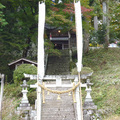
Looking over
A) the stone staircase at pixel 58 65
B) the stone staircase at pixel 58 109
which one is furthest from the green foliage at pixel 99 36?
the stone staircase at pixel 58 109

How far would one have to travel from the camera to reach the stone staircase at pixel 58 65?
725 inches

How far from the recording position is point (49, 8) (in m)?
17.6

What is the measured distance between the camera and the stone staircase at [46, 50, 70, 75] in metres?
18.4

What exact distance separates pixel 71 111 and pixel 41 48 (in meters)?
3.49

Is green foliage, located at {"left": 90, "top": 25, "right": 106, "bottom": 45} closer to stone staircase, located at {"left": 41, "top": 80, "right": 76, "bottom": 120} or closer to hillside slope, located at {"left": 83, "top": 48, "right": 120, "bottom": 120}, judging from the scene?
hillside slope, located at {"left": 83, "top": 48, "right": 120, "bottom": 120}

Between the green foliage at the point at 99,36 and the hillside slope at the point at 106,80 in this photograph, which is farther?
the green foliage at the point at 99,36

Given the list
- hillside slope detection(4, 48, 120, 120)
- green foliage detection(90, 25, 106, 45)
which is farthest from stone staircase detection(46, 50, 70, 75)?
green foliage detection(90, 25, 106, 45)

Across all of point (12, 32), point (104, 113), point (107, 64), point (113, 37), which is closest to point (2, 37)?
point (12, 32)

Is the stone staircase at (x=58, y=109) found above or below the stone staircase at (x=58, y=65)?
below

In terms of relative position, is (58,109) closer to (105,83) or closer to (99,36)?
(105,83)

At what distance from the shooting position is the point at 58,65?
788 inches

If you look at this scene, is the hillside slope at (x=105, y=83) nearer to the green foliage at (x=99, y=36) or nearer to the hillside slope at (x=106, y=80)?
the hillside slope at (x=106, y=80)

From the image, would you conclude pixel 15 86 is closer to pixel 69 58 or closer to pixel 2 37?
pixel 2 37

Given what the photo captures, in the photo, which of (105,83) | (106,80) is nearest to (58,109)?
(105,83)
